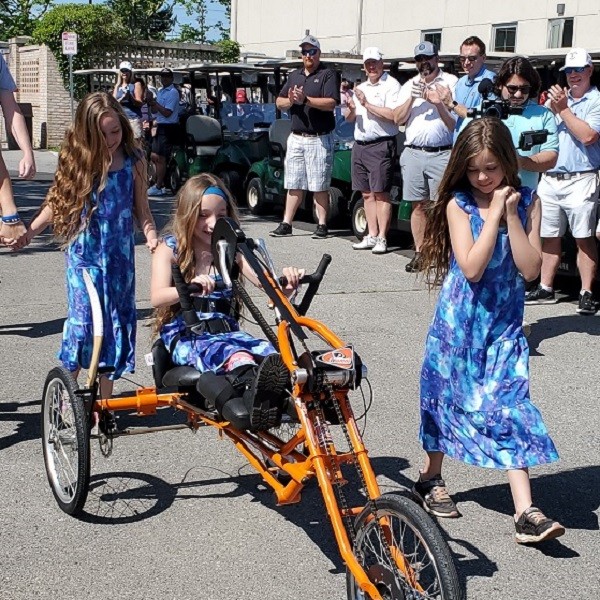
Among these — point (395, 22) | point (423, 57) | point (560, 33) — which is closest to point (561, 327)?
point (423, 57)

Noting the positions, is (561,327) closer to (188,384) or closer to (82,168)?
(82,168)

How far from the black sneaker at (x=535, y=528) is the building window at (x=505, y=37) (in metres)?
26.1

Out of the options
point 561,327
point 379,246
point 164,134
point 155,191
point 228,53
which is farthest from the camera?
point 228,53

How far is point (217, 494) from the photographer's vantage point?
469 cm

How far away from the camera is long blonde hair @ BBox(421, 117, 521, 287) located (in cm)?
419

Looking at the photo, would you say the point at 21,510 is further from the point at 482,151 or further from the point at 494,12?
the point at 494,12

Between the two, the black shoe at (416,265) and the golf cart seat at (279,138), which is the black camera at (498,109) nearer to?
the black shoe at (416,265)

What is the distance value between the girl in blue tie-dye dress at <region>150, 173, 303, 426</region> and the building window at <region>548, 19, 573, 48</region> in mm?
24143

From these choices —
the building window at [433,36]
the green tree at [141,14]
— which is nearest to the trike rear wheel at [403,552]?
the building window at [433,36]

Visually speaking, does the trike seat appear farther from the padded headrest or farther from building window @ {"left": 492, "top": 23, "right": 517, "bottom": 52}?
building window @ {"left": 492, "top": 23, "right": 517, "bottom": 52}

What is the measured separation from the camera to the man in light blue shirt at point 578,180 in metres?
8.05

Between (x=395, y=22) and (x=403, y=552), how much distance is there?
31424 millimetres

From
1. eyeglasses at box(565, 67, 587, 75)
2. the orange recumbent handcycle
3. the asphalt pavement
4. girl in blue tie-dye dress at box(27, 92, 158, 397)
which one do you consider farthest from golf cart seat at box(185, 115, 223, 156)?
the orange recumbent handcycle

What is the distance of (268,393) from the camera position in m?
3.66
